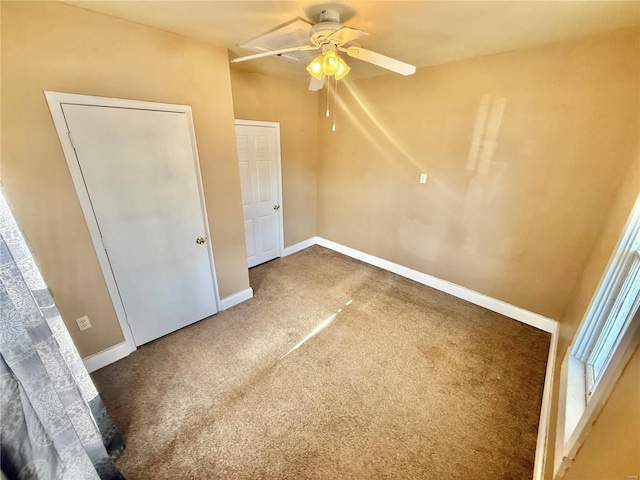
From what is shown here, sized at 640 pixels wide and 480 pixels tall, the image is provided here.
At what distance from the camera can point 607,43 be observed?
6.03 ft

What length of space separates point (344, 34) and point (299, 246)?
10.2 feet

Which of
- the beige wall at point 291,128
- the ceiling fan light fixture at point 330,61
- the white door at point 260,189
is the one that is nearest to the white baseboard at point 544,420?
the ceiling fan light fixture at point 330,61

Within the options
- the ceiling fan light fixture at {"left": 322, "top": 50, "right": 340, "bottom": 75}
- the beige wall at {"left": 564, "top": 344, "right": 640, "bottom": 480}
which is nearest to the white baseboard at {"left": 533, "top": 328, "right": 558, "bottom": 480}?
the beige wall at {"left": 564, "top": 344, "right": 640, "bottom": 480}

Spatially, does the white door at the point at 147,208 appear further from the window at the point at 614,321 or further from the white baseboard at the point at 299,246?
the window at the point at 614,321

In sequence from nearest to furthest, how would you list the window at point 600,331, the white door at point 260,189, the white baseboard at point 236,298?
the window at point 600,331 → the white baseboard at point 236,298 → the white door at point 260,189

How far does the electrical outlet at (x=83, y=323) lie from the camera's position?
1.89 metres

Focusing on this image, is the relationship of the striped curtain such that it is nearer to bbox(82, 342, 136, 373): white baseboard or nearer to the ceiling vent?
bbox(82, 342, 136, 373): white baseboard

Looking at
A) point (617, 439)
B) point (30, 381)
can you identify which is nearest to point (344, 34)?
point (617, 439)

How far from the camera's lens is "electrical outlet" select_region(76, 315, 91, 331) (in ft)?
6.21

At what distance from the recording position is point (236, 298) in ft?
9.30

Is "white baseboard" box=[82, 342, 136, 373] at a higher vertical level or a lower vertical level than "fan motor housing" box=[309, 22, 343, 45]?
lower

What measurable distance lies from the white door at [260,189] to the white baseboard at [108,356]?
1.66 metres

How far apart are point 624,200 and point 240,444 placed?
2892mm

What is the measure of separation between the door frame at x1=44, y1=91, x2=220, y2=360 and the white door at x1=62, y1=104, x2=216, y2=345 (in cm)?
3
